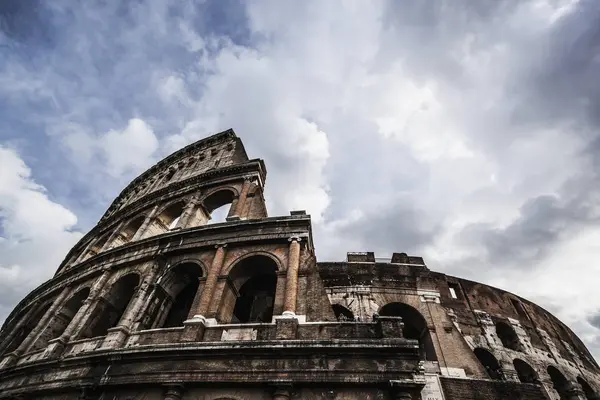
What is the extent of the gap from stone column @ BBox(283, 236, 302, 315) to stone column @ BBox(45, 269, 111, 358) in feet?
23.5

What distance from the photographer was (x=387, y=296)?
41.1 ft

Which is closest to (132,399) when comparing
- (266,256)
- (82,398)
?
(82,398)

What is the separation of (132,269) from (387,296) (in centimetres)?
944

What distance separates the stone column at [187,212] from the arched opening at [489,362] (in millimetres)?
Answer: 12614

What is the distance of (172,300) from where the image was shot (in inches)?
419

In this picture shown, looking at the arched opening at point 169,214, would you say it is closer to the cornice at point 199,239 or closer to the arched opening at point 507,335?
the cornice at point 199,239

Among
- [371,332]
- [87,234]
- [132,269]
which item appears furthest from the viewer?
[87,234]

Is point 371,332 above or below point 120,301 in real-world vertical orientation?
below

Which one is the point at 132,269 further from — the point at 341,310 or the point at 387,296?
the point at 387,296

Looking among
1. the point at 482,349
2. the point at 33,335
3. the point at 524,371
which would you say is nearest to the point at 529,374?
the point at 524,371

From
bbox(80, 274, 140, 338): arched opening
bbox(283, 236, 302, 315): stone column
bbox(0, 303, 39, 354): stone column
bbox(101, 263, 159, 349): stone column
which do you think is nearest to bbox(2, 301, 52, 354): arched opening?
bbox(0, 303, 39, 354): stone column

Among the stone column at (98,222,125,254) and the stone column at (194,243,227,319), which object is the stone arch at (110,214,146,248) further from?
the stone column at (194,243,227,319)

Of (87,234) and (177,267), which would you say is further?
(87,234)

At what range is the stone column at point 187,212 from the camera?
42.6ft
